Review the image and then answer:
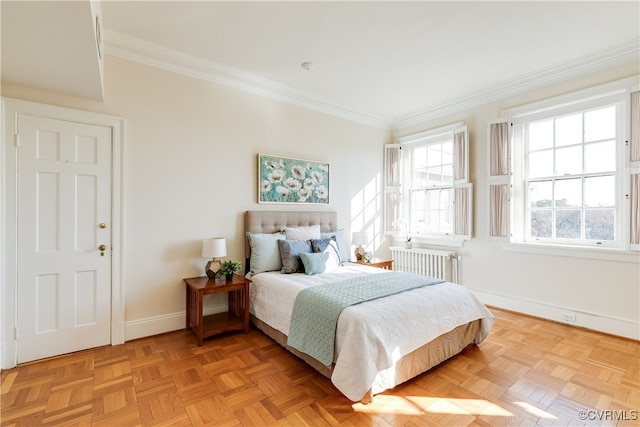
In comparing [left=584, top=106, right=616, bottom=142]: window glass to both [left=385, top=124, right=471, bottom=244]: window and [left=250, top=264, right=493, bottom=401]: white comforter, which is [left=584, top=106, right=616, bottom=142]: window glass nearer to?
[left=385, top=124, right=471, bottom=244]: window

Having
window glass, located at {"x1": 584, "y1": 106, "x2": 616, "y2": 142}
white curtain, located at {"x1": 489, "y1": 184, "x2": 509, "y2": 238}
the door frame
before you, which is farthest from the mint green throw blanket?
window glass, located at {"x1": 584, "y1": 106, "x2": 616, "y2": 142}

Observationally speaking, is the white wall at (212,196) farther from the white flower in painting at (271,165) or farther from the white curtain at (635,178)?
the white curtain at (635,178)

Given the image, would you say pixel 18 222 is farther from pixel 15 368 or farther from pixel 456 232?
pixel 456 232

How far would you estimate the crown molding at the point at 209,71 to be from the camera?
271 centimetres

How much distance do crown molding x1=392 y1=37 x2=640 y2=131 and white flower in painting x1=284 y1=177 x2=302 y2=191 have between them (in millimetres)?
2324

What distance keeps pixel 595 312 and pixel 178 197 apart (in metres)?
4.54

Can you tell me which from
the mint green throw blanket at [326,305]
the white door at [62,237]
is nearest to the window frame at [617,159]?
the mint green throw blanket at [326,305]

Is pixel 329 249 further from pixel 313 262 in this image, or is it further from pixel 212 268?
pixel 212 268

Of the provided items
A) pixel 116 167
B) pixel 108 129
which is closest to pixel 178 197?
pixel 116 167

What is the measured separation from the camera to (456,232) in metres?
4.09

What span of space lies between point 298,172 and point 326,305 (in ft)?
7.18

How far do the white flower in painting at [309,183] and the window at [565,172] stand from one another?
2323 mm

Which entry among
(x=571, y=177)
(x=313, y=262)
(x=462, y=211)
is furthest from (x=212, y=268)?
(x=571, y=177)

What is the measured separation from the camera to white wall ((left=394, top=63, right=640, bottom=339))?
114 inches
